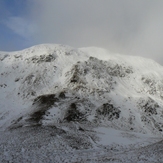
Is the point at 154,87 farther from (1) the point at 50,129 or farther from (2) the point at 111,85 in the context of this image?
(1) the point at 50,129

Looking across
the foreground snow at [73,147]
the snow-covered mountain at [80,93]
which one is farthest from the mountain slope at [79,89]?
the foreground snow at [73,147]

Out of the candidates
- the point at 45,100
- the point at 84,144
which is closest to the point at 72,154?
the point at 84,144

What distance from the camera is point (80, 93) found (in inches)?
1754

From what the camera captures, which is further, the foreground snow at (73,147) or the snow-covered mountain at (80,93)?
the snow-covered mountain at (80,93)

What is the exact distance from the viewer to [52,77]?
Result: 176 feet

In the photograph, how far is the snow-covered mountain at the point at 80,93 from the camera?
3406 centimetres

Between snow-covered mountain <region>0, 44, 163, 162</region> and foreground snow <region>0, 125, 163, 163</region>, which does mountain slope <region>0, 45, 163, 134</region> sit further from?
foreground snow <region>0, 125, 163, 163</region>

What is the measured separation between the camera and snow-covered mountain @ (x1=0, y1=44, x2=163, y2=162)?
34062mm

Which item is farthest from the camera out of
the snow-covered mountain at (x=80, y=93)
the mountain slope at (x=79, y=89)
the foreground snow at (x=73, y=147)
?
the mountain slope at (x=79, y=89)

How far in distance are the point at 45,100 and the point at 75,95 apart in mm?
6631

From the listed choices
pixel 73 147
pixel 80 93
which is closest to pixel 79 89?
pixel 80 93

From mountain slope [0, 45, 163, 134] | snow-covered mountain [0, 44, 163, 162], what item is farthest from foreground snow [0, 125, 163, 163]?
mountain slope [0, 45, 163, 134]

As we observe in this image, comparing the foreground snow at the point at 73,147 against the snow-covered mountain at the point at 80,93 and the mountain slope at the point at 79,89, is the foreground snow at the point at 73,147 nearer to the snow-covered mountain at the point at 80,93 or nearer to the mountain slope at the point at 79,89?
the snow-covered mountain at the point at 80,93

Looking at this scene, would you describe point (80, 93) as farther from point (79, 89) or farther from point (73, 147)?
point (73, 147)
